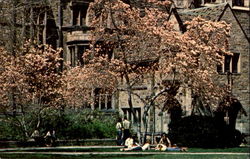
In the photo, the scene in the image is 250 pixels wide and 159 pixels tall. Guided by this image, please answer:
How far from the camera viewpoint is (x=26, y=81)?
3628 cm

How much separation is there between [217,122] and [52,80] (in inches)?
413

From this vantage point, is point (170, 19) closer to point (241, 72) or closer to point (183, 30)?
point (183, 30)

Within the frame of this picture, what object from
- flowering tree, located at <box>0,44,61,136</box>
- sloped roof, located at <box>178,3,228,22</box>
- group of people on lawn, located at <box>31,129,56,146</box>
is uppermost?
sloped roof, located at <box>178,3,228,22</box>

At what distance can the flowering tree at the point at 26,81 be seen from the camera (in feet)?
115

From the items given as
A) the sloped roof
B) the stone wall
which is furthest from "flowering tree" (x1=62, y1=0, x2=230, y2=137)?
the stone wall

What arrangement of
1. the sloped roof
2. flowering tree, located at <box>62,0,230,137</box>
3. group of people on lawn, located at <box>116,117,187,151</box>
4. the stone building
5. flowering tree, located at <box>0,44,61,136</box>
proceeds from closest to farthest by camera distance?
1. group of people on lawn, located at <box>116,117,187,151</box>
2. flowering tree, located at <box>62,0,230,137</box>
3. flowering tree, located at <box>0,44,61,136</box>
4. the sloped roof
5. the stone building

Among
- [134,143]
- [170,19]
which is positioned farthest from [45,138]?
[170,19]

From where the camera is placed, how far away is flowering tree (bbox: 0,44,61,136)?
115ft

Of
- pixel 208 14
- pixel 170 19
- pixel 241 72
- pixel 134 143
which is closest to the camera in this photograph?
pixel 134 143

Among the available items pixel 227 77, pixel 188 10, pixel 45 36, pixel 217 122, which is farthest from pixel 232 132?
pixel 45 36

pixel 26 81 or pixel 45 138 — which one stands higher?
pixel 26 81

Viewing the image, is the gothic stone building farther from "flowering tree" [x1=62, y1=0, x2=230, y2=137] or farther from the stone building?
"flowering tree" [x1=62, y1=0, x2=230, y2=137]

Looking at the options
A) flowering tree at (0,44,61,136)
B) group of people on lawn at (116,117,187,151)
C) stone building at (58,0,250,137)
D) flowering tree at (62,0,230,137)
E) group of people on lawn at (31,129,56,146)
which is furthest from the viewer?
stone building at (58,0,250,137)

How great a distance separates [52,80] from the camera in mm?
37719
